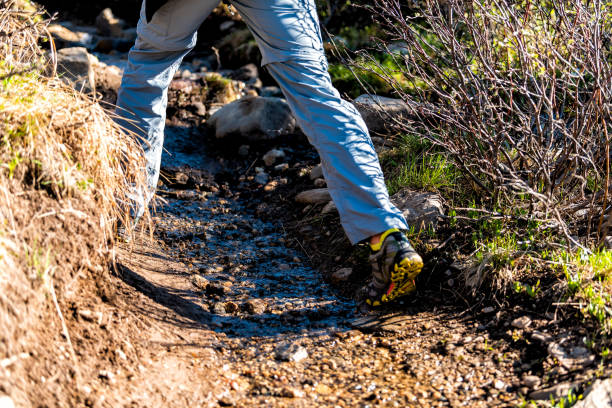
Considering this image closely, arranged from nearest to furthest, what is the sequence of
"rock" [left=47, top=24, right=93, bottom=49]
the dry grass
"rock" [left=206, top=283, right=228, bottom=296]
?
the dry grass
"rock" [left=206, top=283, right=228, bottom=296]
"rock" [left=47, top=24, right=93, bottom=49]

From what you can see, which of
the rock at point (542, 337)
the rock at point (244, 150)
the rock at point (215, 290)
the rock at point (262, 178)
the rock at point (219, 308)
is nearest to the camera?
the rock at point (542, 337)

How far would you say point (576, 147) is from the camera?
9.24 ft

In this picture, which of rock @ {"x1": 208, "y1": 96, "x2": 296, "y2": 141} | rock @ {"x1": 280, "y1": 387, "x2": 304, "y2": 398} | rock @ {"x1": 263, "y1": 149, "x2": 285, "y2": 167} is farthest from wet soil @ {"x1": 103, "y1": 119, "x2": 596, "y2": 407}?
rock @ {"x1": 208, "y1": 96, "x2": 296, "y2": 141}

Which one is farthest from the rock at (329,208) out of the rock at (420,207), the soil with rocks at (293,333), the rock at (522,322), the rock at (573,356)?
the rock at (573,356)

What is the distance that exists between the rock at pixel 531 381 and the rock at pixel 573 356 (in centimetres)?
12

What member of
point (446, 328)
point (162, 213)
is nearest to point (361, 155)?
point (446, 328)

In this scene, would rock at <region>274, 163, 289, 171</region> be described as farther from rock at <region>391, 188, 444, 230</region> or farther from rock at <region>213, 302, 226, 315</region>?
rock at <region>213, 302, 226, 315</region>

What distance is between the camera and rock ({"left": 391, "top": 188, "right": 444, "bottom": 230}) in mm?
3240

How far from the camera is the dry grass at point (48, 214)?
1938 mm

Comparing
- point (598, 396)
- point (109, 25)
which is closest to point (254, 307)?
point (598, 396)

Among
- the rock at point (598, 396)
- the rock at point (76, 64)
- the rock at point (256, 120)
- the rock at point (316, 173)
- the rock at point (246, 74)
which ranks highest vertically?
the rock at point (76, 64)

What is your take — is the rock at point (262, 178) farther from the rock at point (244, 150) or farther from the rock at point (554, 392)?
the rock at point (554, 392)

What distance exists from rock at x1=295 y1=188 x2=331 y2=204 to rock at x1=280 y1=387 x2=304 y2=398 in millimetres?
1701

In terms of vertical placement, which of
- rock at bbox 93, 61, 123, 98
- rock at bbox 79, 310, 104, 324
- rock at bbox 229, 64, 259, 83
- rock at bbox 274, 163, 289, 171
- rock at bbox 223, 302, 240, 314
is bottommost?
rock at bbox 223, 302, 240, 314
